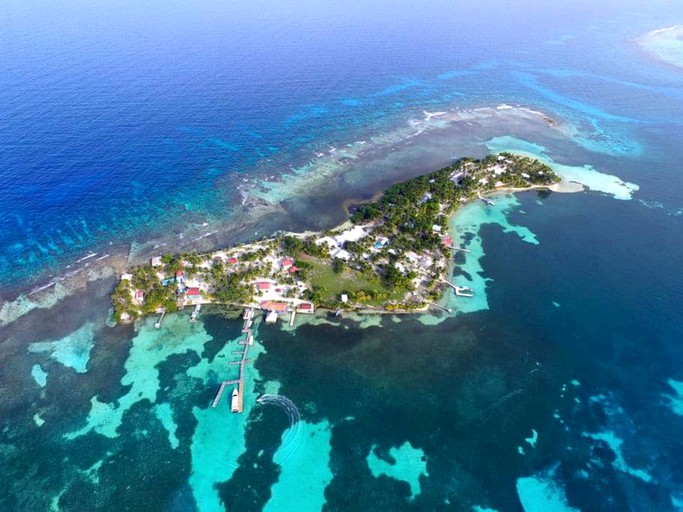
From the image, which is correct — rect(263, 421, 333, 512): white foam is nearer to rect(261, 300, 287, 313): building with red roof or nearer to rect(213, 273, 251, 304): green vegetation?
rect(261, 300, 287, 313): building with red roof

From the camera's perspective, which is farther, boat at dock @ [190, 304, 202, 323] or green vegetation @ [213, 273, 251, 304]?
green vegetation @ [213, 273, 251, 304]

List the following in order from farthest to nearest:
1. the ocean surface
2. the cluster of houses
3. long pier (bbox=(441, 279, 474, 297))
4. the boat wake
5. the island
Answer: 1. long pier (bbox=(441, 279, 474, 297))
2. the island
3. the cluster of houses
4. the boat wake
5. the ocean surface

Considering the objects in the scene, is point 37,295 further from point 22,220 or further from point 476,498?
point 476,498

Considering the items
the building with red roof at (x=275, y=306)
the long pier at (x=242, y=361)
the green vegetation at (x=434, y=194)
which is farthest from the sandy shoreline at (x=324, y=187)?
the long pier at (x=242, y=361)

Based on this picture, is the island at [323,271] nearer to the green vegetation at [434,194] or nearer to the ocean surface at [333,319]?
the green vegetation at [434,194]

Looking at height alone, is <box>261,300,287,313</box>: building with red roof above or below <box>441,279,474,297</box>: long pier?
above

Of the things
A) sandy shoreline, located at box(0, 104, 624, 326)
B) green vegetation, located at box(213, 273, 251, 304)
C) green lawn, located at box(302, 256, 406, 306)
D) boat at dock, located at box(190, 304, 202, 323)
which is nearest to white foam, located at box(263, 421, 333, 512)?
green lawn, located at box(302, 256, 406, 306)

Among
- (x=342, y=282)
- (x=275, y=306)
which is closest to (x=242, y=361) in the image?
(x=275, y=306)

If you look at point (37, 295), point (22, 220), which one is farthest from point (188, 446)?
point (22, 220)
